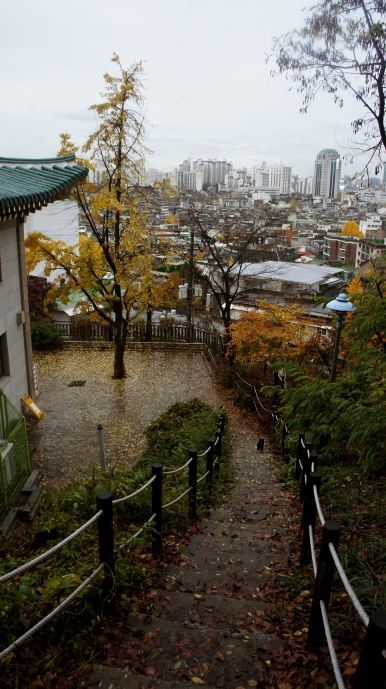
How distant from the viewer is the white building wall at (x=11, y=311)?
11805mm

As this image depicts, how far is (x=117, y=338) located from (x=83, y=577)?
14.7 meters

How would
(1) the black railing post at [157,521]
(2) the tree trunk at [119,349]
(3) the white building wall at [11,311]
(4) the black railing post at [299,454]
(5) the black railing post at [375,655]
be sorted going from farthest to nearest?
(2) the tree trunk at [119,349] → (3) the white building wall at [11,311] → (4) the black railing post at [299,454] → (1) the black railing post at [157,521] → (5) the black railing post at [375,655]

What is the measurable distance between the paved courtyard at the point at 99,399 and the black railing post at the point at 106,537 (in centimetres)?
Result: 733

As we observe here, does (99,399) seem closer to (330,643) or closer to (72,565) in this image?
(72,565)

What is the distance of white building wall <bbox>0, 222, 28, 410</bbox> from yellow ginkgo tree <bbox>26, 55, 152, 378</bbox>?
408cm

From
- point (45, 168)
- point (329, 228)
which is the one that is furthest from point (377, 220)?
point (45, 168)

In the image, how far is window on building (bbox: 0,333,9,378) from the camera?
12.1 meters

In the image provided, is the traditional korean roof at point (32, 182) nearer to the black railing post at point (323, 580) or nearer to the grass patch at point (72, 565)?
the grass patch at point (72, 565)

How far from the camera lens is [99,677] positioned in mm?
3035

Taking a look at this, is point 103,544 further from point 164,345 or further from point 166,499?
point 164,345

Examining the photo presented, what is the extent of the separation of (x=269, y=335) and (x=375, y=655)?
47.5 ft

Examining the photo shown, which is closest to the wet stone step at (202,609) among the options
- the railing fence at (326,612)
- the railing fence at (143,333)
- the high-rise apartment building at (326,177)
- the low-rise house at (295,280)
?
the railing fence at (326,612)

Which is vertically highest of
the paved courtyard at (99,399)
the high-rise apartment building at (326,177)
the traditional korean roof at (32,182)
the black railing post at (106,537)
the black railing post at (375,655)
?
the high-rise apartment building at (326,177)

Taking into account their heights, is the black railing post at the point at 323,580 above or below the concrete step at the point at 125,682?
above
